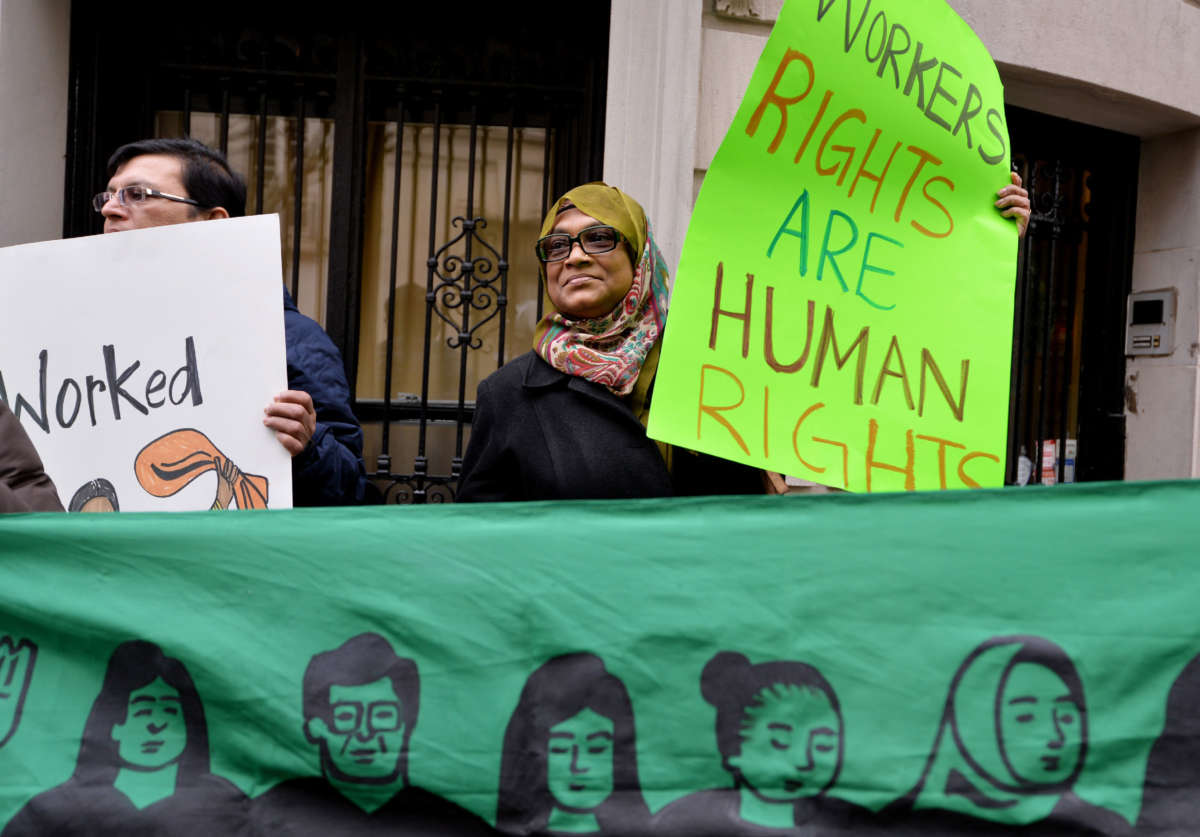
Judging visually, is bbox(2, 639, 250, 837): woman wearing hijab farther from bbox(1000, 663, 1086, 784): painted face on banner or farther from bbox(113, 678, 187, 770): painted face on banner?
bbox(1000, 663, 1086, 784): painted face on banner

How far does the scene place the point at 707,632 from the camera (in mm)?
1523

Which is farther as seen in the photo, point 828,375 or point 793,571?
point 828,375

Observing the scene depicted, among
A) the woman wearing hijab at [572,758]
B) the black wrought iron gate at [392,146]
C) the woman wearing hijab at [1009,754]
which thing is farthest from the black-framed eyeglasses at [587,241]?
the black wrought iron gate at [392,146]

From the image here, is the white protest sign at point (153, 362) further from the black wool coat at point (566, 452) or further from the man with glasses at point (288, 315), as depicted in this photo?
the black wool coat at point (566, 452)

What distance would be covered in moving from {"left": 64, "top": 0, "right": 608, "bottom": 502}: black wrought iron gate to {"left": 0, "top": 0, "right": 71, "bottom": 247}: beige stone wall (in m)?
0.08

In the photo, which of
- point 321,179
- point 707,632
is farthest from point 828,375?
point 321,179

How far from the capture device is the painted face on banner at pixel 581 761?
147 centimetres

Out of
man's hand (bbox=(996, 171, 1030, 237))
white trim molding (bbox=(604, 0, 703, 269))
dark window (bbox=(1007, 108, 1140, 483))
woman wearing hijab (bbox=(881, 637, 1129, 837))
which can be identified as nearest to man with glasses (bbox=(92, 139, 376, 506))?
woman wearing hijab (bbox=(881, 637, 1129, 837))

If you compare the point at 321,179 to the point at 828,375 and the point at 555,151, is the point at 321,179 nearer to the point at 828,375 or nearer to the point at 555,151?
the point at 555,151

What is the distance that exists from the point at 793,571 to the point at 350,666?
0.68 metres

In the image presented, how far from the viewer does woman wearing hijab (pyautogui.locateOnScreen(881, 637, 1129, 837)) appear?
4.82ft

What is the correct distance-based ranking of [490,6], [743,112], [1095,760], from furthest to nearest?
[490,6], [743,112], [1095,760]

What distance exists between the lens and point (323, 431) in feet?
6.53

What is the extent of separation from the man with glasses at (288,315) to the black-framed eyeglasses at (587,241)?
0.52m
